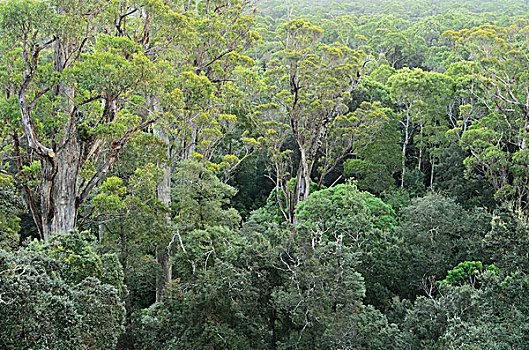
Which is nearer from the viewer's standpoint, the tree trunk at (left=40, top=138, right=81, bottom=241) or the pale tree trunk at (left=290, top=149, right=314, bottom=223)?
the tree trunk at (left=40, top=138, right=81, bottom=241)

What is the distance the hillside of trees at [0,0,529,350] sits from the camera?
10844 mm

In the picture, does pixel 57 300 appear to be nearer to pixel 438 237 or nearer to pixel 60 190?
pixel 60 190

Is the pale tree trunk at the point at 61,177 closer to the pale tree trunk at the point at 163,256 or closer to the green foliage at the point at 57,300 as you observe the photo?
the green foliage at the point at 57,300

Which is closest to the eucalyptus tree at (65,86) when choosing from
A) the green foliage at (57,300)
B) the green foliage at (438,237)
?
the green foliage at (57,300)

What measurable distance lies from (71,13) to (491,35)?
2122 cm

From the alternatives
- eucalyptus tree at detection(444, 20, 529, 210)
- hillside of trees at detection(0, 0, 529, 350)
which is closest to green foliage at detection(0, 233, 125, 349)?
hillside of trees at detection(0, 0, 529, 350)

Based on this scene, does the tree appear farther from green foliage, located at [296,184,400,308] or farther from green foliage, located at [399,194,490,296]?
→ green foliage, located at [399,194,490,296]

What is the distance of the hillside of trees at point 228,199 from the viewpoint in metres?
10.8

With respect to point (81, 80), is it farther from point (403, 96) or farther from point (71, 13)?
point (403, 96)

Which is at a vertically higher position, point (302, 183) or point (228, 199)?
point (228, 199)

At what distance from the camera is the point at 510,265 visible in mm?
12547

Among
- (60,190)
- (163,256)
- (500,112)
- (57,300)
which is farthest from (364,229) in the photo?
(57,300)

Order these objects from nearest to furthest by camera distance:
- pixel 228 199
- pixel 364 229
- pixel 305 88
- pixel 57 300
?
pixel 57 300 → pixel 228 199 → pixel 364 229 → pixel 305 88

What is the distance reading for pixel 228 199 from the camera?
16.2 meters
